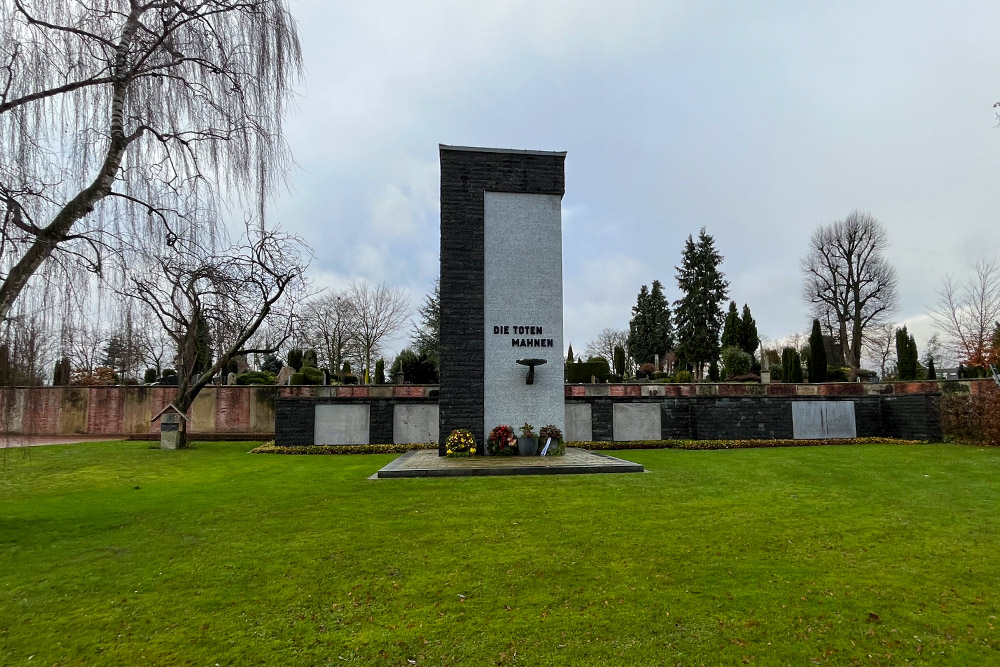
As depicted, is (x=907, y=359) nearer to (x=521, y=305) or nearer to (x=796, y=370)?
(x=796, y=370)

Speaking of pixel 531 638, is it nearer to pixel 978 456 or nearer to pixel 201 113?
pixel 201 113

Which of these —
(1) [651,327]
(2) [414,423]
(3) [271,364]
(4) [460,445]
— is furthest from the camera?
(1) [651,327]

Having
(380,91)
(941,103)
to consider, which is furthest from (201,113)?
(941,103)

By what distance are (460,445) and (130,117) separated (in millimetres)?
7837

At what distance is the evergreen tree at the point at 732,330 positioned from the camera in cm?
3328

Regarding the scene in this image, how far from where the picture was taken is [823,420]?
52.5 ft

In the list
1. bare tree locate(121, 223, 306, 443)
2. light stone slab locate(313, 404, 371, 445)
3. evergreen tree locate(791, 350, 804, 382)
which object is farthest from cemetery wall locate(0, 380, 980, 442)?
evergreen tree locate(791, 350, 804, 382)

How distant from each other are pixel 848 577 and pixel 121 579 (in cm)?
545

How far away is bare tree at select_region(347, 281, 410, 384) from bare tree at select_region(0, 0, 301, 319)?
99.0ft

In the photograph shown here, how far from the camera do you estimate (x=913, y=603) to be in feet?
12.1

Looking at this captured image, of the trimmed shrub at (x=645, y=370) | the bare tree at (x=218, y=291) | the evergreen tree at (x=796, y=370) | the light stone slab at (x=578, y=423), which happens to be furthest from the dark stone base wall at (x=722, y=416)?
the trimmed shrub at (x=645, y=370)

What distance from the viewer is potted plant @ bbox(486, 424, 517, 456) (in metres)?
11.2

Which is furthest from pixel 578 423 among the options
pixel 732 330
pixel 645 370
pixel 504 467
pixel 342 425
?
pixel 645 370

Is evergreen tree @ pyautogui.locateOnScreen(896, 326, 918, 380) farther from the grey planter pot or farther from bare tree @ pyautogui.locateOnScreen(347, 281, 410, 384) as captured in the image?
bare tree @ pyautogui.locateOnScreen(347, 281, 410, 384)
